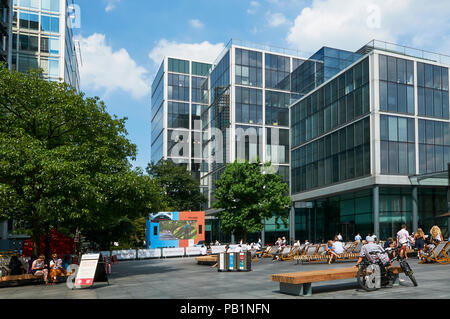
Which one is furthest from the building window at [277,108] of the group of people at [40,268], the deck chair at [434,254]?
the group of people at [40,268]

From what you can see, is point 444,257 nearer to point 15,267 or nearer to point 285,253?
point 285,253

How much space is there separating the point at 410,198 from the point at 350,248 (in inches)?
577

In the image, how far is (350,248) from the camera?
2845 centimetres

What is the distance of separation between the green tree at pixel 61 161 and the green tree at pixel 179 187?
42470 millimetres

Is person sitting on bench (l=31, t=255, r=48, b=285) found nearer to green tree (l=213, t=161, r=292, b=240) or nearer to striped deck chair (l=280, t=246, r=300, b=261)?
striped deck chair (l=280, t=246, r=300, b=261)

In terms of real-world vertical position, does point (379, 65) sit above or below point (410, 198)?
above

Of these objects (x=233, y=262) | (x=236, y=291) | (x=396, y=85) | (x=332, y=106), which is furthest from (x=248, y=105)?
(x=236, y=291)

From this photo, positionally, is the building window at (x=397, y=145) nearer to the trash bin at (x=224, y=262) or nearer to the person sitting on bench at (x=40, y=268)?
the trash bin at (x=224, y=262)

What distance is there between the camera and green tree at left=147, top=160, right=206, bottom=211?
65.8 m

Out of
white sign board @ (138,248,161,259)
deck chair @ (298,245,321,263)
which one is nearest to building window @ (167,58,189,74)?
white sign board @ (138,248,161,259)

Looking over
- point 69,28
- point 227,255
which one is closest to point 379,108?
point 227,255

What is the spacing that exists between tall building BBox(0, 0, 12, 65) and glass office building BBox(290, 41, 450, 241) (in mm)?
33911

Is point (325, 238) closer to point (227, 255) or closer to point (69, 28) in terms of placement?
point (227, 255)
